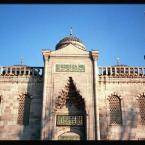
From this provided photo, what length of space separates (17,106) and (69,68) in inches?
203

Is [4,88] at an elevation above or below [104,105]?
above

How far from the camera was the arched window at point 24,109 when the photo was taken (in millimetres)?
20484

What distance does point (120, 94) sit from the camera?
21328mm

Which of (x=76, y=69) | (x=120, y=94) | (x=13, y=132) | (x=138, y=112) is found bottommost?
(x=13, y=132)

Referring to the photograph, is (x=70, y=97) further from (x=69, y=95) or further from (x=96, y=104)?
(x=96, y=104)

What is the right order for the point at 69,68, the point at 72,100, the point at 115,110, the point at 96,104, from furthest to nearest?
the point at 69,68 < the point at 72,100 < the point at 115,110 < the point at 96,104

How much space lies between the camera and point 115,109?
20.9 metres

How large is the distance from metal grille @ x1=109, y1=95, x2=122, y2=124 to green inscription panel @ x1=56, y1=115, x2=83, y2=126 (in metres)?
2.51

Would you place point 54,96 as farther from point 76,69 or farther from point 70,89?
point 76,69

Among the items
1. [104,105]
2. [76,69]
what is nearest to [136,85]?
[104,105]

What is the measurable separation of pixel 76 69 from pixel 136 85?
5.16m

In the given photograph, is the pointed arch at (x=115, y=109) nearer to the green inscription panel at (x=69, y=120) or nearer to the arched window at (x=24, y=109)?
the green inscription panel at (x=69, y=120)

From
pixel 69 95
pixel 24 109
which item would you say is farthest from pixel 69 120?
pixel 24 109

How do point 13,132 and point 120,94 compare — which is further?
point 120,94
